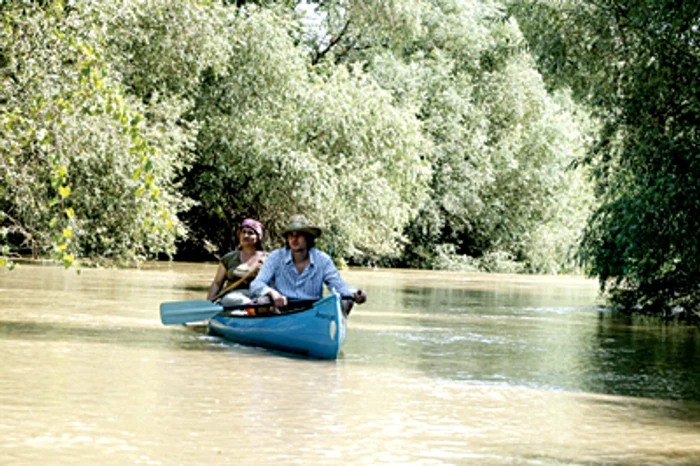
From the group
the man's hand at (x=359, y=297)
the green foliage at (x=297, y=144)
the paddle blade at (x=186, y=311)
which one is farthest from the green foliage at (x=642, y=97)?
the green foliage at (x=297, y=144)

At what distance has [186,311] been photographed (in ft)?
37.8

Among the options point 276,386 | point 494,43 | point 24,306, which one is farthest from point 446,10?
point 276,386

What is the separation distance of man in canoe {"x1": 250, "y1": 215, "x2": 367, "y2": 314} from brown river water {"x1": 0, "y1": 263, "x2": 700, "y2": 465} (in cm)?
69

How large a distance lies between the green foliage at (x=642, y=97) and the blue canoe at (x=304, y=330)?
3718 mm

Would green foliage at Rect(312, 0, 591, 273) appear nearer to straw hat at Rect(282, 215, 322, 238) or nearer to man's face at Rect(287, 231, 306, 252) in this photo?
man's face at Rect(287, 231, 306, 252)

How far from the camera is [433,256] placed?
118 ft

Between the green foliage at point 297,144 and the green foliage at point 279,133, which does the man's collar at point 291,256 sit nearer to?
the green foliage at point 279,133

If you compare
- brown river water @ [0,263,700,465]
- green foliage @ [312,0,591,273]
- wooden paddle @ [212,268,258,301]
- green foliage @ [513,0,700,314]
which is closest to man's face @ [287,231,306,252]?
brown river water @ [0,263,700,465]

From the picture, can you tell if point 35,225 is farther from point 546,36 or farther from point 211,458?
point 211,458

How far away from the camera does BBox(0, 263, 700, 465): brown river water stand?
597 cm

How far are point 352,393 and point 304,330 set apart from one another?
1.92 meters

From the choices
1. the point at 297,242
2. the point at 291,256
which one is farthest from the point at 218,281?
the point at 297,242

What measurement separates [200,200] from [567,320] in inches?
500

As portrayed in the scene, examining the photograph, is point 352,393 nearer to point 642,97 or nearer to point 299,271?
point 299,271
